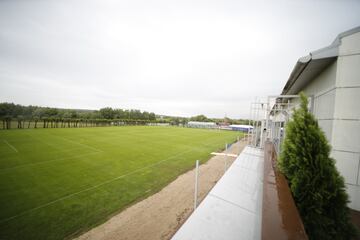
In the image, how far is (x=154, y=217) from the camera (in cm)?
395

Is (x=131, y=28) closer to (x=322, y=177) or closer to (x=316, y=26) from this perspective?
(x=316, y=26)

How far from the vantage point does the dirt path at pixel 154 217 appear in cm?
332

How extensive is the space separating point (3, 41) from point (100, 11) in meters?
11.0

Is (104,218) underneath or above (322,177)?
underneath

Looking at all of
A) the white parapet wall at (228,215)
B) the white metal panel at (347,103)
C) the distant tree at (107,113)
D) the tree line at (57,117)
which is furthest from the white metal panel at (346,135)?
the distant tree at (107,113)

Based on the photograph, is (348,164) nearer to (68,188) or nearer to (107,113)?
(68,188)

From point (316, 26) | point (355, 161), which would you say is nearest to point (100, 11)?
point (316, 26)

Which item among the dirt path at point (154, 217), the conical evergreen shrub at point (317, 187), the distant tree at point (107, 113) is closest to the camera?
the conical evergreen shrub at point (317, 187)

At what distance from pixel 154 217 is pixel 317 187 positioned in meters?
3.95

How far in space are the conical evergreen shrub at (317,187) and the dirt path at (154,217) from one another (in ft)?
8.93

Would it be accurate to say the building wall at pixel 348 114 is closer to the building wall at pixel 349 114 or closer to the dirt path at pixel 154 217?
the building wall at pixel 349 114

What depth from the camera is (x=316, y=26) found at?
20.2 feet

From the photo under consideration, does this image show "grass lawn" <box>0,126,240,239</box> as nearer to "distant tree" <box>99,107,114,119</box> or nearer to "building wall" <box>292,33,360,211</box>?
"building wall" <box>292,33,360,211</box>

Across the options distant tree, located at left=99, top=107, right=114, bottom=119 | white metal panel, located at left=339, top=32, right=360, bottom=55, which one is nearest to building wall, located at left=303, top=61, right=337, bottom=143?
white metal panel, located at left=339, top=32, right=360, bottom=55
